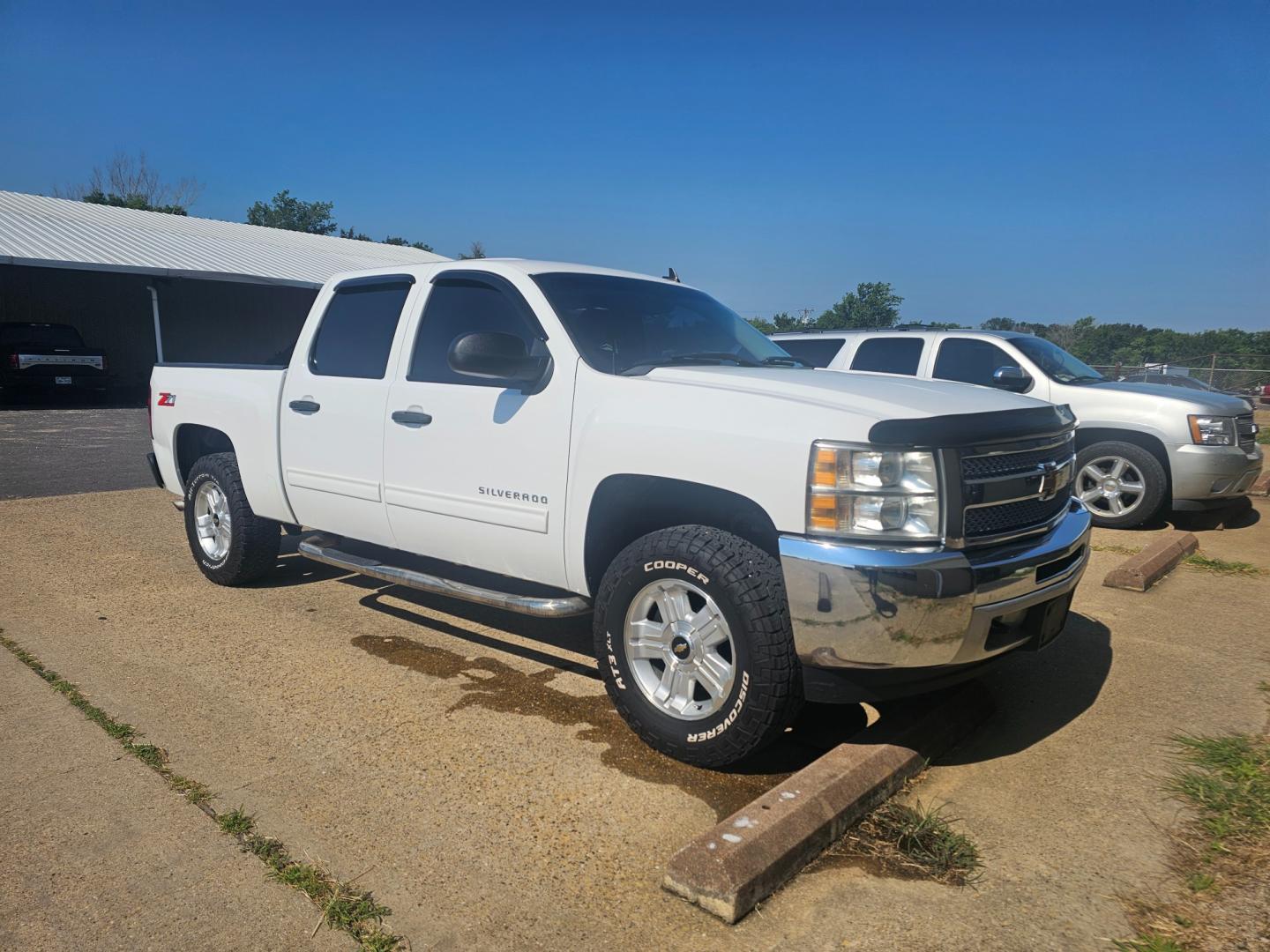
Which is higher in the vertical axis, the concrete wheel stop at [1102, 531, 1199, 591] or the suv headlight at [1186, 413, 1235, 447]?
the suv headlight at [1186, 413, 1235, 447]

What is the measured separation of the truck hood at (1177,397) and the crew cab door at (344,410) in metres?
6.56

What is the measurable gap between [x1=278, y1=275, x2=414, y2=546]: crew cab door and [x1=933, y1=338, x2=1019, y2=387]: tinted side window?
583 cm

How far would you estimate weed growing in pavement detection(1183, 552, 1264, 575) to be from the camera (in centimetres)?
661

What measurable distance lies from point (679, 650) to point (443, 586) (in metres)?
1.39

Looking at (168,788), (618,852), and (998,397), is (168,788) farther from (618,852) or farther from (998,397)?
(998,397)

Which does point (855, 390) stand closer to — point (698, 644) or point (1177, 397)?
point (698, 644)

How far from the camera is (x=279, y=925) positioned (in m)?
2.48

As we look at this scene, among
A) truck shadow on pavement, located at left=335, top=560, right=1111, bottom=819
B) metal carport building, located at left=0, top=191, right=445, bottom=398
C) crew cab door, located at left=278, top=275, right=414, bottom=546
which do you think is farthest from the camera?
metal carport building, located at left=0, top=191, right=445, bottom=398

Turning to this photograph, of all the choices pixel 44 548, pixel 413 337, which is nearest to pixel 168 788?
pixel 413 337

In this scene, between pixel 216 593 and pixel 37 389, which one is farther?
pixel 37 389

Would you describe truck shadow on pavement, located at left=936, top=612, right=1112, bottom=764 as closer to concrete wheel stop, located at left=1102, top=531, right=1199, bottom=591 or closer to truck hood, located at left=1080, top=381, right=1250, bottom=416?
concrete wheel stop, located at left=1102, top=531, right=1199, bottom=591

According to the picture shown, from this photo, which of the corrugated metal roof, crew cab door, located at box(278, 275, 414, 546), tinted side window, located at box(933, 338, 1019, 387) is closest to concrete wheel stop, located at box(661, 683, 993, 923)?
crew cab door, located at box(278, 275, 414, 546)

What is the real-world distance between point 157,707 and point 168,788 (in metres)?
0.84

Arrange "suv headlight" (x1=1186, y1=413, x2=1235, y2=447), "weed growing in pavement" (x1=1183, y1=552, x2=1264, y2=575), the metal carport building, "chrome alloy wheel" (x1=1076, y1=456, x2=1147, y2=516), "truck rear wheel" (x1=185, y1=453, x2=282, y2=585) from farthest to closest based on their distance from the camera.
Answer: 1. the metal carport building
2. "chrome alloy wheel" (x1=1076, y1=456, x2=1147, y2=516)
3. "suv headlight" (x1=1186, y1=413, x2=1235, y2=447)
4. "weed growing in pavement" (x1=1183, y1=552, x2=1264, y2=575)
5. "truck rear wheel" (x1=185, y1=453, x2=282, y2=585)
